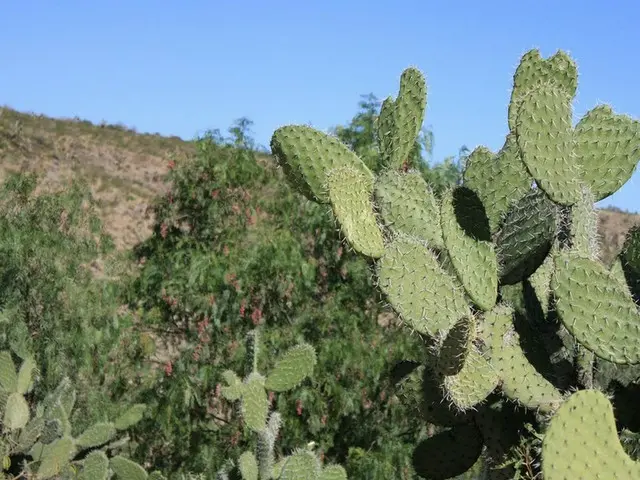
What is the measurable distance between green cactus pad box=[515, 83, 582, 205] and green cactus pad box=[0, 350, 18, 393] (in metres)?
3.92

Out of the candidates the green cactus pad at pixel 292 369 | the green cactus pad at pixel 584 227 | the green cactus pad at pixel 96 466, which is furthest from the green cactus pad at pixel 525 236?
Answer: the green cactus pad at pixel 96 466

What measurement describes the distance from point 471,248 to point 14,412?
379 centimetres

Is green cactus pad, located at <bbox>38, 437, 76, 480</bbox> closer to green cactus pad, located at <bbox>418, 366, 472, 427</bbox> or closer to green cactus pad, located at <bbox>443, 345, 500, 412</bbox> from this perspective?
green cactus pad, located at <bbox>418, 366, 472, 427</bbox>

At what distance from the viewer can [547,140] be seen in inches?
104

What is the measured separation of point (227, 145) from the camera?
7445 mm

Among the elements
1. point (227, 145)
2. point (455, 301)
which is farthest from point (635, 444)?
point (227, 145)

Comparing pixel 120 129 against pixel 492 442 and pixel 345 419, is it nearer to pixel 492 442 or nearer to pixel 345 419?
pixel 345 419

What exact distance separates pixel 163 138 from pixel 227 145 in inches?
866

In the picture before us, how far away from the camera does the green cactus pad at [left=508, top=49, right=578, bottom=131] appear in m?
3.11

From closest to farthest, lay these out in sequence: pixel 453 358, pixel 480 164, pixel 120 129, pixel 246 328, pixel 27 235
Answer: pixel 453 358, pixel 480 164, pixel 246 328, pixel 27 235, pixel 120 129

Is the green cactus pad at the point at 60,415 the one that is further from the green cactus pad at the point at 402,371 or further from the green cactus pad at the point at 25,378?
the green cactus pad at the point at 402,371

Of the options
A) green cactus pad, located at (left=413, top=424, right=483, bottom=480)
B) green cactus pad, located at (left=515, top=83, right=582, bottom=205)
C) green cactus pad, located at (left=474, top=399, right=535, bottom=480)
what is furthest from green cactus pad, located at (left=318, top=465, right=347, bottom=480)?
green cactus pad, located at (left=515, top=83, right=582, bottom=205)

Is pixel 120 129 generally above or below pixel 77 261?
above

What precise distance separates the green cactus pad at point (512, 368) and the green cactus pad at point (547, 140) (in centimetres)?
38
